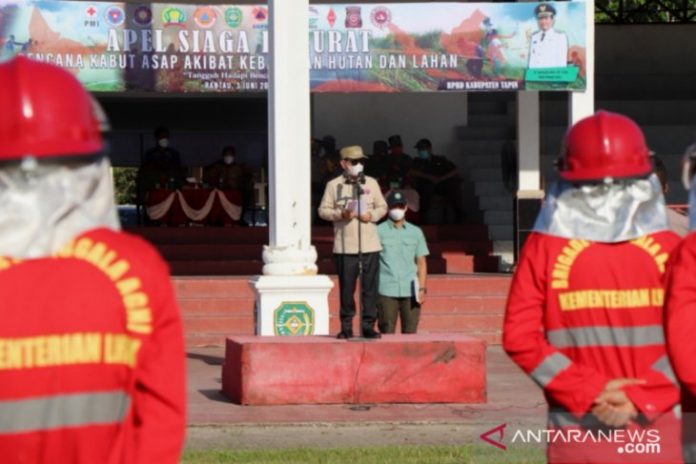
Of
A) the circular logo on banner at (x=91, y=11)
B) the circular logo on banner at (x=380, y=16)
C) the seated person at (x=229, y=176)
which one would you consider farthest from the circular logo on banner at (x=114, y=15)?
the seated person at (x=229, y=176)

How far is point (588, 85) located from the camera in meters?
18.8

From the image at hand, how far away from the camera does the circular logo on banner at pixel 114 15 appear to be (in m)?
18.6

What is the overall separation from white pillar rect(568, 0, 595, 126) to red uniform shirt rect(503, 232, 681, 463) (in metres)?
13.9

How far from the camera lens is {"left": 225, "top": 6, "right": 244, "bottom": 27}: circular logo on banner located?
18875mm

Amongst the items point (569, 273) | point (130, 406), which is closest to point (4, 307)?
point (130, 406)

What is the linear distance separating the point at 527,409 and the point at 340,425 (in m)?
1.76

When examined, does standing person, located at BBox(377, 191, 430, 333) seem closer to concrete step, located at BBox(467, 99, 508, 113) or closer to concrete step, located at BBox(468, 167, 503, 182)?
concrete step, located at BBox(468, 167, 503, 182)

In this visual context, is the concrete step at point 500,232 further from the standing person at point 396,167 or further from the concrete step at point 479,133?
the concrete step at point 479,133

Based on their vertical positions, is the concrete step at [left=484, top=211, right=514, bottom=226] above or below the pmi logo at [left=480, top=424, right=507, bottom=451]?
above

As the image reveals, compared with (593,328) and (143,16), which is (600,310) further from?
(143,16)

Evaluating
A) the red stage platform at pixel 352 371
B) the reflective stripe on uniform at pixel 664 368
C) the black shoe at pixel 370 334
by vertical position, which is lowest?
the red stage platform at pixel 352 371

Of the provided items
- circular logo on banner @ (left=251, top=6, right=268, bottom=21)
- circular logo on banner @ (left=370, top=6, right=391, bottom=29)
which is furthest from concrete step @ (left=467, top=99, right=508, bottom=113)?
circular logo on banner @ (left=251, top=6, right=268, bottom=21)

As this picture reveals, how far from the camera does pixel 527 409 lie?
12953 millimetres

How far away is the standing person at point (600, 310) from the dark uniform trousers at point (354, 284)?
9.24m
